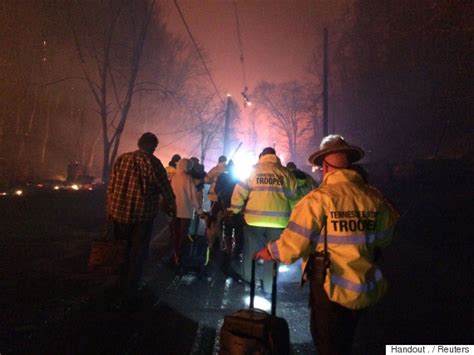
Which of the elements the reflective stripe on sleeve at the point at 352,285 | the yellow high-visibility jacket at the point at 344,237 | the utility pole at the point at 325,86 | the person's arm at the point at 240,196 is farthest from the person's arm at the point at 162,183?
the utility pole at the point at 325,86

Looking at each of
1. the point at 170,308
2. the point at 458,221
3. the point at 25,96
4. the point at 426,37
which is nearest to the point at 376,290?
the point at 170,308

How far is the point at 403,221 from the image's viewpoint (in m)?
10.6

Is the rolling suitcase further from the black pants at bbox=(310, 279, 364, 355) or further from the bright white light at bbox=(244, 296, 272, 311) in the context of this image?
the bright white light at bbox=(244, 296, 272, 311)

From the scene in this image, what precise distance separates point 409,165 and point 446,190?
2.86 meters

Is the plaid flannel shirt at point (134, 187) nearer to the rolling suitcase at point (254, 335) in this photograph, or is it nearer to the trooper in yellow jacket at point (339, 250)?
the rolling suitcase at point (254, 335)

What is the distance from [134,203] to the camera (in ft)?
13.8

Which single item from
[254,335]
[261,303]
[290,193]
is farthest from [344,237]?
[261,303]

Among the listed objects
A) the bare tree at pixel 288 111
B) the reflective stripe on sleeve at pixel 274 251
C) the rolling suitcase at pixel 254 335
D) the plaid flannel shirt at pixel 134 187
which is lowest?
the rolling suitcase at pixel 254 335

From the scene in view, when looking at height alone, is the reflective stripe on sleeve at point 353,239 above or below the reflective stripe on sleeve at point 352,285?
above

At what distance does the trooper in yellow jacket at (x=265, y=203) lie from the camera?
4.66 meters

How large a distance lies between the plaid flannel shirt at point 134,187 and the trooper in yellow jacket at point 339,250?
7.84ft

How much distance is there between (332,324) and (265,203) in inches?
99.7

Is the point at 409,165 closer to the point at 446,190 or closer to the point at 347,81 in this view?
the point at 446,190

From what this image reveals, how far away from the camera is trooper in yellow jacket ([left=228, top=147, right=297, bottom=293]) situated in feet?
15.3
